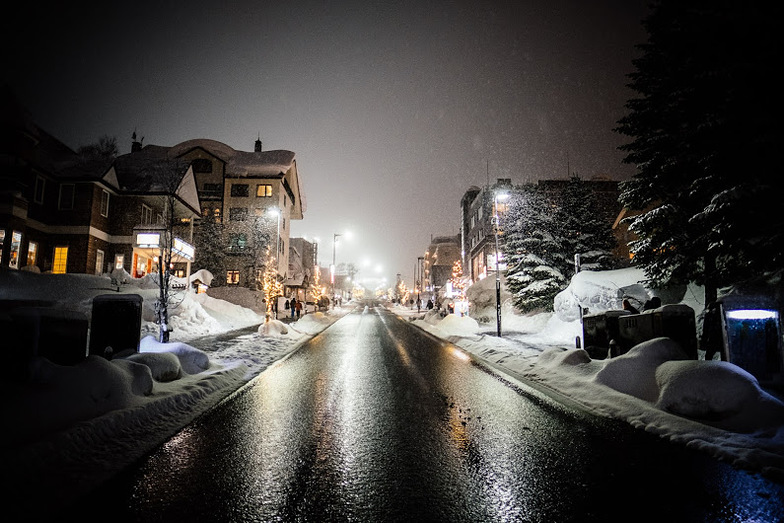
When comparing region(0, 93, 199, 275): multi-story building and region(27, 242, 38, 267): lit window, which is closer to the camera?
region(0, 93, 199, 275): multi-story building

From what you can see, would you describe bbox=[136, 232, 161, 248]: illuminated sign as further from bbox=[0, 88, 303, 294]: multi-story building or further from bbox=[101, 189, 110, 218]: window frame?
bbox=[101, 189, 110, 218]: window frame

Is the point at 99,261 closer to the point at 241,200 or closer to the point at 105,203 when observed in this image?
the point at 105,203

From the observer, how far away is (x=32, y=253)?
995 inches

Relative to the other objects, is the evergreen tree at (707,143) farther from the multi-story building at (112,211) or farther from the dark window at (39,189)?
the dark window at (39,189)

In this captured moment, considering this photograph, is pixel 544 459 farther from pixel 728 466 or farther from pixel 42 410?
pixel 42 410

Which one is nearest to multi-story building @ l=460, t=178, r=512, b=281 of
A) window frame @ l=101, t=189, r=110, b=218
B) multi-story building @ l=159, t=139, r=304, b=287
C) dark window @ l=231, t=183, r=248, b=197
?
multi-story building @ l=159, t=139, r=304, b=287

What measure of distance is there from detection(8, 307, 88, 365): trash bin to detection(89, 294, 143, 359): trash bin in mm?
1633

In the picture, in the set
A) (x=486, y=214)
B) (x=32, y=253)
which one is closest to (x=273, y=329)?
(x=32, y=253)

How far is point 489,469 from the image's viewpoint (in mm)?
4133

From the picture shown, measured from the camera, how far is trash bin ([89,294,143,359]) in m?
8.79

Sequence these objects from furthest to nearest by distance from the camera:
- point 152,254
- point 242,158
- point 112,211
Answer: point 242,158 < point 152,254 < point 112,211

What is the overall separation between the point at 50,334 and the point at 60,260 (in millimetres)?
25483

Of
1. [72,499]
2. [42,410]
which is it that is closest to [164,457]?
[72,499]

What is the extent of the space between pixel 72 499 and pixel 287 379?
6.13 meters
